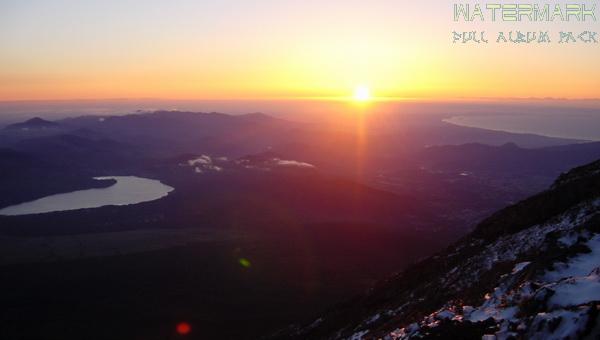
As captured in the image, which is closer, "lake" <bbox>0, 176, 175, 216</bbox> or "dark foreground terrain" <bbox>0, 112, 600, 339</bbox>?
"dark foreground terrain" <bbox>0, 112, 600, 339</bbox>

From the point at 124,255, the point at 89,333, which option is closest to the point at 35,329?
the point at 89,333

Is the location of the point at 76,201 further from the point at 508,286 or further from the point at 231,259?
the point at 508,286

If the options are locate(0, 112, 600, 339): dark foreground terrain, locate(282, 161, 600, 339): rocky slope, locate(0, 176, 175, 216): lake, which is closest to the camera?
locate(282, 161, 600, 339): rocky slope

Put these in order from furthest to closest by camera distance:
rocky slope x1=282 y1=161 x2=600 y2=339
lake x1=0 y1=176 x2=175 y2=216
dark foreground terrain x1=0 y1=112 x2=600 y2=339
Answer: lake x1=0 y1=176 x2=175 y2=216, dark foreground terrain x1=0 y1=112 x2=600 y2=339, rocky slope x1=282 y1=161 x2=600 y2=339

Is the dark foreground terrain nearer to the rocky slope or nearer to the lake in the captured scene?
the rocky slope

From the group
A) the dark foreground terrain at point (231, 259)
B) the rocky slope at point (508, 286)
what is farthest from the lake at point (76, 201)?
the rocky slope at point (508, 286)

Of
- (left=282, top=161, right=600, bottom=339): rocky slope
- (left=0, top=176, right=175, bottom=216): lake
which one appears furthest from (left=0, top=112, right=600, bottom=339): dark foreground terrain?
(left=0, top=176, right=175, bottom=216): lake

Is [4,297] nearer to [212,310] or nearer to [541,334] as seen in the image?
[212,310]

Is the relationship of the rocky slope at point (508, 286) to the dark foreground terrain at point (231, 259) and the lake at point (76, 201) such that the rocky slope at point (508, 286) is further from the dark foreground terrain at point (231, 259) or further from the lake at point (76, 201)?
the lake at point (76, 201)

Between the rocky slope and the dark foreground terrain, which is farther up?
the rocky slope
